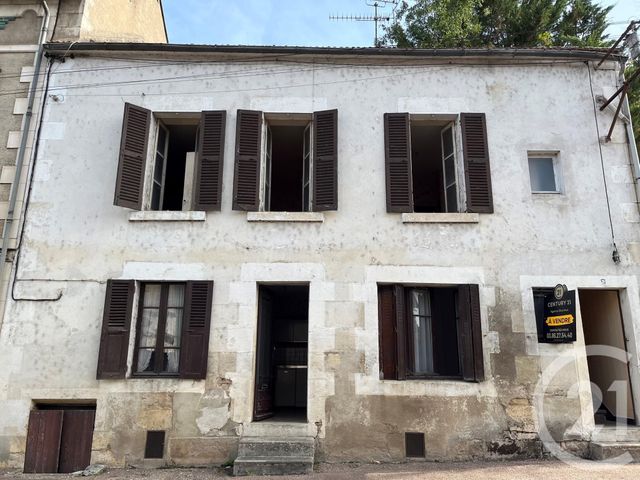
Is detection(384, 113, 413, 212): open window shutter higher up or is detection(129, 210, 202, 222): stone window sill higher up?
detection(384, 113, 413, 212): open window shutter

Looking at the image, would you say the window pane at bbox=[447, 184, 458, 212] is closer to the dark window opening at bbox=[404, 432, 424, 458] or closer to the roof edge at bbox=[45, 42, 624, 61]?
the roof edge at bbox=[45, 42, 624, 61]

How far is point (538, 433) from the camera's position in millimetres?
7012

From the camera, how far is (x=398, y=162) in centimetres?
796

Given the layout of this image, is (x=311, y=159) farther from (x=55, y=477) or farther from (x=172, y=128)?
(x=55, y=477)

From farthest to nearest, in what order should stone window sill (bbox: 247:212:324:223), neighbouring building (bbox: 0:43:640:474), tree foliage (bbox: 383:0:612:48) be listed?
tree foliage (bbox: 383:0:612:48) → stone window sill (bbox: 247:212:324:223) → neighbouring building (bbox: 0:43:640:474)

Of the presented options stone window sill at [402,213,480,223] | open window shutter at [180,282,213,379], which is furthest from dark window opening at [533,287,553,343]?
open window shutter at [180,282,213,379]

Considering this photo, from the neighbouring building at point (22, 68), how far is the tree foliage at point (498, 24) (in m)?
8.03

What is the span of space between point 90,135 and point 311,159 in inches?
145

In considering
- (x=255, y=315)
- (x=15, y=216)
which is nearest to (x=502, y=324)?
(x=255, y=315)

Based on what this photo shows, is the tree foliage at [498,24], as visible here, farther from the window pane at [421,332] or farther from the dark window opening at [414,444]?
the dark window opening at [414,444]

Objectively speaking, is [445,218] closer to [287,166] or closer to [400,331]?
[400,331]

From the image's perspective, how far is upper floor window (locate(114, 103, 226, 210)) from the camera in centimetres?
773

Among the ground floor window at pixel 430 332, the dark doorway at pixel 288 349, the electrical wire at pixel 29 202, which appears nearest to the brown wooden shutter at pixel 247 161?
the dark doorway at pixel 288 349

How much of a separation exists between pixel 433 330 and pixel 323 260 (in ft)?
6.89
